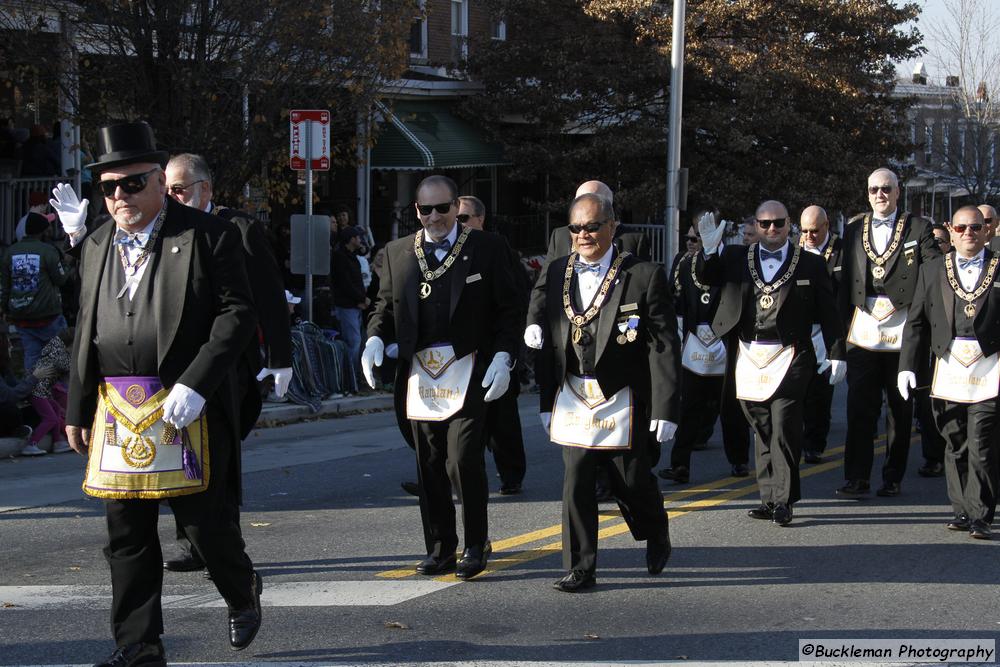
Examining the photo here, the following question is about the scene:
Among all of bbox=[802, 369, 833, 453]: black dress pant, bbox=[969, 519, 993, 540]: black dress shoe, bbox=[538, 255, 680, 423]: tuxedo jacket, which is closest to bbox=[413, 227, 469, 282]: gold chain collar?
bbox=[538, 255, 680, 423]: tuxedo jacket

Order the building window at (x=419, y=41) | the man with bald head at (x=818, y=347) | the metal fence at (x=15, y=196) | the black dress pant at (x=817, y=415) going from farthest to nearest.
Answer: the building window at (x=419, y=41), the metal fence at (x=15, y=196), the black dress pant at (x=817, y=415), the man with bald head at (x=818, y=347)

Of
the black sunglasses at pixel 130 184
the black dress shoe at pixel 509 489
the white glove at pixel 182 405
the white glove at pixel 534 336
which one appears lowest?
the black dress shoe at pixel 509 489

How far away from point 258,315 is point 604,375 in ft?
5.63

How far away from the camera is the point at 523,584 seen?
6867 mm

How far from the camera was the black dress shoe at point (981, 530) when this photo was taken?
802cm

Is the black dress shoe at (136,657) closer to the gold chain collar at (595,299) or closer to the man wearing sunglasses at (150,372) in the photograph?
the man wearing sunglasses at (150,372)

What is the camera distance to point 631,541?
7895mm

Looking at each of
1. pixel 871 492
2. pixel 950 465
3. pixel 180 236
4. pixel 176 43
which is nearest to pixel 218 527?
pixel 180 236

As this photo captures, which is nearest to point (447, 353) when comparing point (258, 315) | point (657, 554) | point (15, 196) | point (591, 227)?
point (591, 227)

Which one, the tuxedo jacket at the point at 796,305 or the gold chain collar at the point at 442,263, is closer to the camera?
the gold chain collar at the point at 442,263

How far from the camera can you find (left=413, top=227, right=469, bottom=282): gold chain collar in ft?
23.1

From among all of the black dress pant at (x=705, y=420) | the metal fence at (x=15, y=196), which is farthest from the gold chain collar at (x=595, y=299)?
the metal fence at (x=15, y=196)

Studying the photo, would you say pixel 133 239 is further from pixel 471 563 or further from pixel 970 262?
pixel 970 262

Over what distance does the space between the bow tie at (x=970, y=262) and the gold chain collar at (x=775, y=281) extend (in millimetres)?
994
